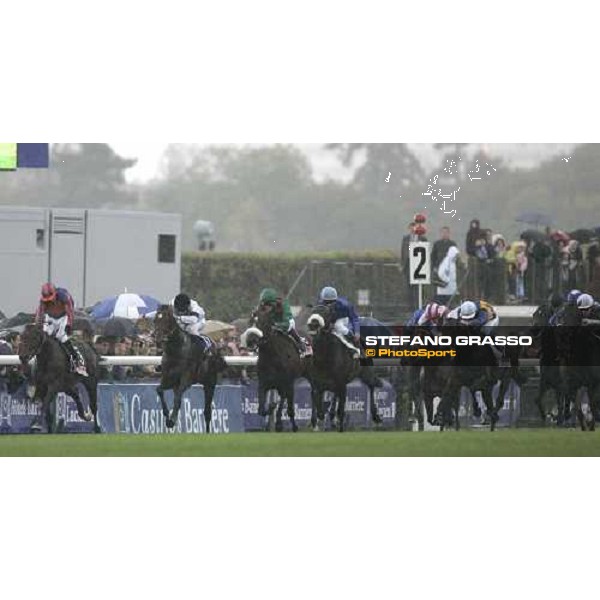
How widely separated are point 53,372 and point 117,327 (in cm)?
76

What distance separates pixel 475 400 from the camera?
45.9 ft

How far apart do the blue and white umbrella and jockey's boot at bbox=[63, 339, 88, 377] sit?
14.7 inches

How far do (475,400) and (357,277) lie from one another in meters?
1.66

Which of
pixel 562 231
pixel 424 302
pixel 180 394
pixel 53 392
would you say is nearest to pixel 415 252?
pixel 424 302

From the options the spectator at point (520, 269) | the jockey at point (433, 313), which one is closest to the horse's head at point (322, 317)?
the jockey at point (433, 313)

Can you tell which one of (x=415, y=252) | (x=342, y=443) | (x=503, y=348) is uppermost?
(x=415, y=252)

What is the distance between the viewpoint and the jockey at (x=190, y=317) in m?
13.6

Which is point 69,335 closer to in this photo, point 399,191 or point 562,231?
point 399,191

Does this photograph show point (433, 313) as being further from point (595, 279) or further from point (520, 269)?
point (595, 279)

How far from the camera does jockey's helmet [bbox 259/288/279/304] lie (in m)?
13.5

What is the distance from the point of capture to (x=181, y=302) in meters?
13.6

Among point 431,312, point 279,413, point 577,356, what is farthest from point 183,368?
point 577,356

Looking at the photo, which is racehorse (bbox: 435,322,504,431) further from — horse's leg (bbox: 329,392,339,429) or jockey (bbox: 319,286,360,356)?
horse's leg (bbox: 329,392,339,429)

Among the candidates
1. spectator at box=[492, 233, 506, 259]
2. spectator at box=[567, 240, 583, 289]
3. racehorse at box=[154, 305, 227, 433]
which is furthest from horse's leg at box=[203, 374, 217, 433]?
spectator at box=[567, 240, 583, 289]
